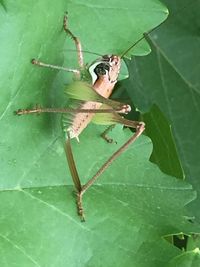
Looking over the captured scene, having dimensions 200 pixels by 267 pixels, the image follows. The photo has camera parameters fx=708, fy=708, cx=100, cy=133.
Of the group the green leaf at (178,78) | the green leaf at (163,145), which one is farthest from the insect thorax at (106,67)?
the green leaf at (178,78)

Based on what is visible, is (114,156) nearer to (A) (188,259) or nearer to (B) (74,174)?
(B) (74,174)

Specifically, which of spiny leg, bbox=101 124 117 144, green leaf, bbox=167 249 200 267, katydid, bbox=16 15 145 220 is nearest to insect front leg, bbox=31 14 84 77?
katydid, bbox=16 15 145 220

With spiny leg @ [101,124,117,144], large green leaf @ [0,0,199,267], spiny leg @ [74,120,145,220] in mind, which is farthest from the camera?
spiny leg @ [101,124,117,144]

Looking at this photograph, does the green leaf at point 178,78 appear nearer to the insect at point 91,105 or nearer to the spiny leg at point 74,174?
the insect at point 91,105

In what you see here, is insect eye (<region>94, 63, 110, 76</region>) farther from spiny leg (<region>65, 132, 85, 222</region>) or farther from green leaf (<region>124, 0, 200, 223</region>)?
green leaf (<region>124, 0, 200, 223</region>)

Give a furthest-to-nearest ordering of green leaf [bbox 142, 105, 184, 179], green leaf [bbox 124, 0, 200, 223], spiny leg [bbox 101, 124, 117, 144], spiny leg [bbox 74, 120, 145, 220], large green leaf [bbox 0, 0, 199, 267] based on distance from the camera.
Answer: green leaf [bbox 124, 0, 200, 223] < green leaf [bbox 142, 105, 184, 179] < spiny leg [bbox 101, 124, 117, 144] < spiny leg [bbox 74, 120, 145, 220] < large green leaf [bbox 0, 0, 199, 267]

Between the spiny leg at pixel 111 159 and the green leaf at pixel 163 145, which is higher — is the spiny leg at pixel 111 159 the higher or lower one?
the higher one

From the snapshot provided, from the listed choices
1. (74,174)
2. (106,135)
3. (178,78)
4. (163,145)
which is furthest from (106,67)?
(178,78)
